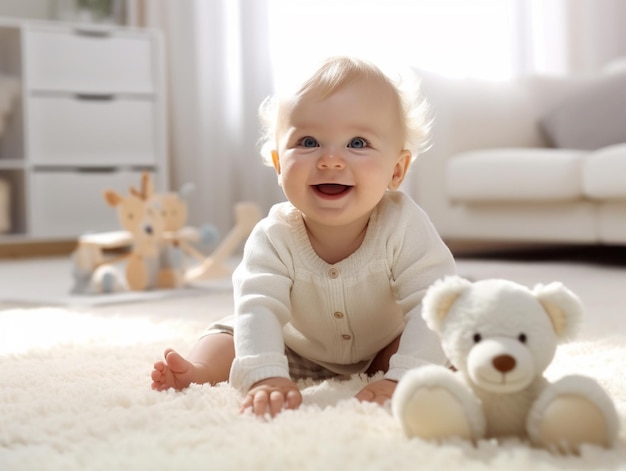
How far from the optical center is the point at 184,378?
0.98 meters

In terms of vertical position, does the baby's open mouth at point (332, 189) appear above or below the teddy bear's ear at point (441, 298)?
above

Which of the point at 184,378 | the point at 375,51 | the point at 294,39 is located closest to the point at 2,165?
the point at 294,39

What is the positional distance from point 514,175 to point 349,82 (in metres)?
1.71

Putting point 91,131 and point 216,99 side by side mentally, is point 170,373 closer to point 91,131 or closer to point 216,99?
point 91,131

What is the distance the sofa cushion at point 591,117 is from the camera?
2.74m

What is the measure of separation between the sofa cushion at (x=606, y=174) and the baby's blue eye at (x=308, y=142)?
1.57m

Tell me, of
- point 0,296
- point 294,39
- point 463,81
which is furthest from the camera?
point 294,39

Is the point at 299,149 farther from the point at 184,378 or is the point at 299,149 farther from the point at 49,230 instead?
the point at 49,230

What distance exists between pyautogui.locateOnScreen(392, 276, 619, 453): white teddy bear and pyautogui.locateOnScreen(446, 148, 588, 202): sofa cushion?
1.82 metres

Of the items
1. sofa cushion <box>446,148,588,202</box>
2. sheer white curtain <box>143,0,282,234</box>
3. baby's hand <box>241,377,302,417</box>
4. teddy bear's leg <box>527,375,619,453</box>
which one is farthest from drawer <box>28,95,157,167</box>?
teddy bear's leg <box>527,375,619,453</box>

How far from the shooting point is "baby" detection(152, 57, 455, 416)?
3.16 ft

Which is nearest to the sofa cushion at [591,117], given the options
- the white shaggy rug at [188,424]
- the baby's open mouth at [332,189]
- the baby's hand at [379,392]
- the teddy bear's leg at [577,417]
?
the white shaggy rug at [188,424]

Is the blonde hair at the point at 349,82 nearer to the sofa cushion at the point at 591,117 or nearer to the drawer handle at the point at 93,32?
the sofa cushion at the point at 591,117

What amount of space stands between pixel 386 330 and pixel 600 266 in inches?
66.0
